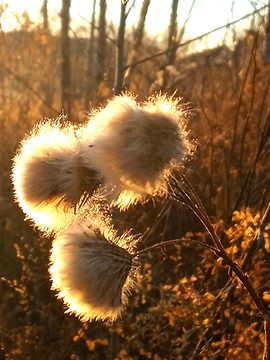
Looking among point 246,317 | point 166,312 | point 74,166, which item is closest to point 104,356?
point 166,312

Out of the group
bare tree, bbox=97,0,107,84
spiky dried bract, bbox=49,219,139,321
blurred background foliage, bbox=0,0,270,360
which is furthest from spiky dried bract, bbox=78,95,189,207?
bare tree, bbox=97,0,107,84

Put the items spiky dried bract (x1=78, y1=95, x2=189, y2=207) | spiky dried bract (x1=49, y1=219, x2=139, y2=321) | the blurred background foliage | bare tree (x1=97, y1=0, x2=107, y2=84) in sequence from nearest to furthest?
spiky dried bract (x1=78, y1=95, x2=189, y2=207)
spiky dried bract (x1=49, y1=219, x2=139, y2=321)
the blurred background foliage
bare tree (x1=97, y1=0, x2=107, y2=84)

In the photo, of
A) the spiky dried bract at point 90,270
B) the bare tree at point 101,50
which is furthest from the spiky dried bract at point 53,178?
the bare tree at point 101,50

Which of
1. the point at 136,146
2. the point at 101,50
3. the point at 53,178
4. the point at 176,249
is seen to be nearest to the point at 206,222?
the point at 136,146

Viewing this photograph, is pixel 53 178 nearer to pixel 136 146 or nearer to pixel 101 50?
pixel 136 146

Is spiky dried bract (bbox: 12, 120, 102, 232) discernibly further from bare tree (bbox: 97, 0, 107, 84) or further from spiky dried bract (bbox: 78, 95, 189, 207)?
bare tree (bbox: 97, 0, 107, 84)

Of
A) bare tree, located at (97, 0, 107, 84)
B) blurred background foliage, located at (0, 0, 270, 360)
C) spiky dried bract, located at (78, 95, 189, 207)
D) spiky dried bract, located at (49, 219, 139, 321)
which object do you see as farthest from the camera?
bare tree, located at (97, 0, 107, 84)

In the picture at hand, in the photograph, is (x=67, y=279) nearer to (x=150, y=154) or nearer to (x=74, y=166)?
(x=74, y=166)

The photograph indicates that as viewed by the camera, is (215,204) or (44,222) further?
(215,204)
